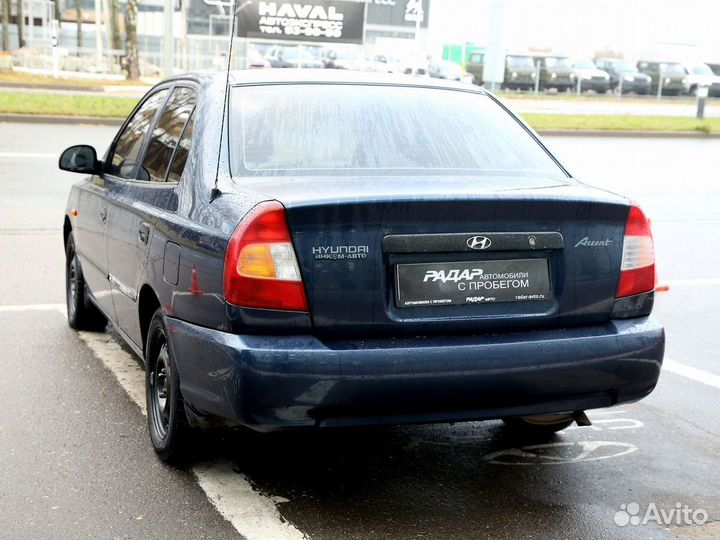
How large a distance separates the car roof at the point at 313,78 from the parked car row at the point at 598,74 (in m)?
42.6

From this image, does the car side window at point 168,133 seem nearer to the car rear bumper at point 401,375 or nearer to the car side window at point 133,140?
the car side window at point 133,140

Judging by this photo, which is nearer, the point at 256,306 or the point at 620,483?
the point at 256,306

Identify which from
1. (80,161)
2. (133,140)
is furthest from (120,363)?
(133,140)

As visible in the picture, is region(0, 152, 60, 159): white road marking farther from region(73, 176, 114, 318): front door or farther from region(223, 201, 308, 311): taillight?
region(223, 201, 308, 311): taillight

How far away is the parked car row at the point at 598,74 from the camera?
49062 millimetres

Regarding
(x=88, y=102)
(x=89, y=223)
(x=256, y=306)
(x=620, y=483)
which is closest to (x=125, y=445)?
(x=256, y=306)

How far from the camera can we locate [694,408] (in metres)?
5.47

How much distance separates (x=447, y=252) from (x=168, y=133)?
1785 millimetres

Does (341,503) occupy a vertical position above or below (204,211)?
below

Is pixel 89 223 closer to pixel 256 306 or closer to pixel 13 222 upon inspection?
pixel 256 306

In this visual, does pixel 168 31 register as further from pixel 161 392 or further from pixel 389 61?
pixel 161 392

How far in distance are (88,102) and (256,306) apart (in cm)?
2098

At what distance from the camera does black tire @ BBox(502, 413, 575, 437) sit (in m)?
4.66

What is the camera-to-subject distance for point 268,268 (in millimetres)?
3650
